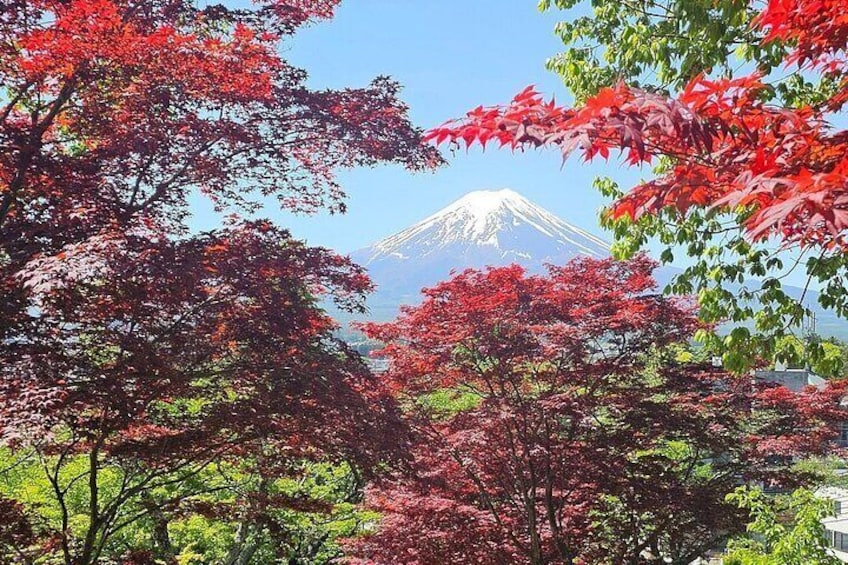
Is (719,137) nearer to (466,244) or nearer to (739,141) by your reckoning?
(739,141)

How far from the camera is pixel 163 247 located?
12.4 ft

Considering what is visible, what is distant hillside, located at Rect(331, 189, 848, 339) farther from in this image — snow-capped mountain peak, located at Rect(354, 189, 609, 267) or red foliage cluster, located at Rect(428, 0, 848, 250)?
red foliage cluster, located at Rect(428, 0, 848, 250)

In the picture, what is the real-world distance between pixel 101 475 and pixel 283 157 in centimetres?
528

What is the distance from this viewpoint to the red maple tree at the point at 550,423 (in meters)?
7.17

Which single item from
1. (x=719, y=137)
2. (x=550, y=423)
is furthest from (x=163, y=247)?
(x=550, y=423)

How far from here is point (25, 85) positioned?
3816mm

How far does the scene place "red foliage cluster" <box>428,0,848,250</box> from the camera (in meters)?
1.52

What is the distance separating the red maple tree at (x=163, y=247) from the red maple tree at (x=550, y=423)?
2.33 meters

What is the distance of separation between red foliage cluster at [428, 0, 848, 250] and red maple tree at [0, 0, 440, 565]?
2.31 meters

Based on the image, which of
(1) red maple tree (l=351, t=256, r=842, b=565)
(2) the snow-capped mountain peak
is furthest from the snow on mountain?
(1) red maple tree (l=351, t=256, r=842, b=565)

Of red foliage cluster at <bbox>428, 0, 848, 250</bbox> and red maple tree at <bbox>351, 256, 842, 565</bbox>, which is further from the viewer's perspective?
red maple tree at <bbox>351, 256, 842, 565</bbox>

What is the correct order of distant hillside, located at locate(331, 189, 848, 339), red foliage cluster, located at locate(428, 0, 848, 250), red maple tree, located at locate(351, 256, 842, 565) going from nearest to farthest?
1. red foliage cluster, located at locate(428, 0, 848, 250)
2. red maple tree, located at locate(351, 256, 842, 565)
3. distant hillside, located at locate(331, 189, 848, 339)

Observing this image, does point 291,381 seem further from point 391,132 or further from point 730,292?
point 730,292

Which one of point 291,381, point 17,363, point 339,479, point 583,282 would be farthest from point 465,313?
point 339,479
